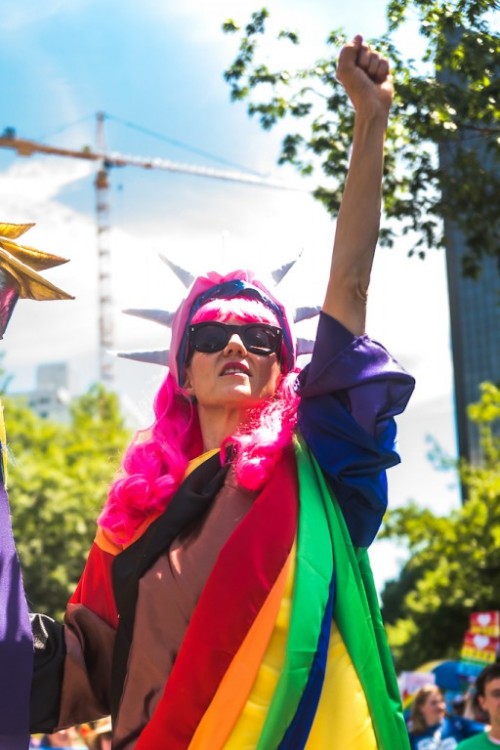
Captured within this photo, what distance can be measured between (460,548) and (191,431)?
51.1ft

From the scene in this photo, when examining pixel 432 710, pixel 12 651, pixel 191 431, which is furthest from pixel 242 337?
pixel 432 710

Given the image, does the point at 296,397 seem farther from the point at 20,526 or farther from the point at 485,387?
the point at 20,526

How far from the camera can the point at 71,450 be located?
31.2 m

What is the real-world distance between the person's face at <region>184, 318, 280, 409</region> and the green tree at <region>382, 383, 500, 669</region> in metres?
11.3

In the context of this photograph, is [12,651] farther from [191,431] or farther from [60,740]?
[60,740]

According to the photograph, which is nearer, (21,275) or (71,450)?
(21,275)

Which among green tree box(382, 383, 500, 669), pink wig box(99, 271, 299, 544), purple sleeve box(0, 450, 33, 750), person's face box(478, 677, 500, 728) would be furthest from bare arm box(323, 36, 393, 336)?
green tree box(382, 383, 500, 669)

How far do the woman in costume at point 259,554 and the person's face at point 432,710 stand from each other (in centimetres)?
481

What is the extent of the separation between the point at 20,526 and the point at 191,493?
71.6 ft

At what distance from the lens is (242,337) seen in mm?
2959

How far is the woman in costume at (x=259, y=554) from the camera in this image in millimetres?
2402

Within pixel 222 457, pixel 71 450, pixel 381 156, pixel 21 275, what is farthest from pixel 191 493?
pixel 71 450

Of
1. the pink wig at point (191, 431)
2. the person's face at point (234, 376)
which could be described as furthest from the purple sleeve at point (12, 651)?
the person's face at point (234, 376)

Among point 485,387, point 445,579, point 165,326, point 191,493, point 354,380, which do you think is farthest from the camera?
point 445,579
